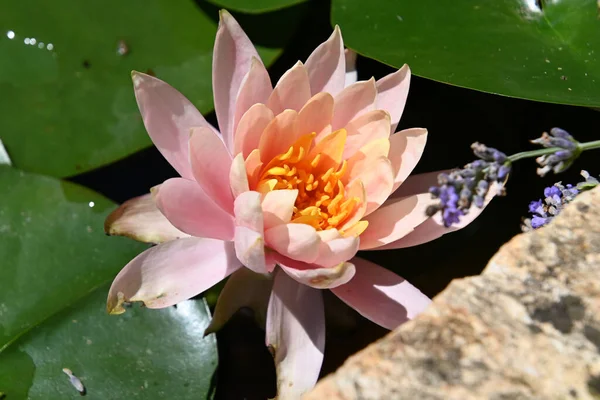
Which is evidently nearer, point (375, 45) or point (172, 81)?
point (375, 45)

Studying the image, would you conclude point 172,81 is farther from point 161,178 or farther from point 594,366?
point 594,366

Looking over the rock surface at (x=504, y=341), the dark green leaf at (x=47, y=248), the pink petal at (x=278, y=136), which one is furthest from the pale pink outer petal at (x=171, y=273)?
the rock surface at (x=504, y=341)

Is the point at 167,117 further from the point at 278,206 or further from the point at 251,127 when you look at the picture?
the point at 278,206

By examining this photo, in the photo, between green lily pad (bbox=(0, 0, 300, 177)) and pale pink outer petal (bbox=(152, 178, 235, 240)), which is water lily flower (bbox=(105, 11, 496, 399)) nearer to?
pale pink outer petal (bbox=(152, 178, 235, 240))

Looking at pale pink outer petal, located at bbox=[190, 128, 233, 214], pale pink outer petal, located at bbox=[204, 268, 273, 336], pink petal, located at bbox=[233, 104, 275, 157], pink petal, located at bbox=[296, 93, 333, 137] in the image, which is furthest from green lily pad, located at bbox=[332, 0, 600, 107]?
pale pink outer petal, located at bbox=[204, 268, 273, 336]

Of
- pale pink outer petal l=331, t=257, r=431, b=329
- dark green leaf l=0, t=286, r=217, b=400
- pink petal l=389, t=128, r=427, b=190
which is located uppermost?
pink petal l=389, t=128, r=427, b=190

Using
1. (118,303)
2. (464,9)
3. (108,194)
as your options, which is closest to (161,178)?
(108,194)
